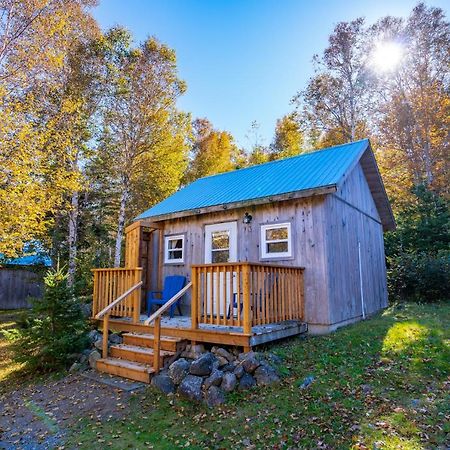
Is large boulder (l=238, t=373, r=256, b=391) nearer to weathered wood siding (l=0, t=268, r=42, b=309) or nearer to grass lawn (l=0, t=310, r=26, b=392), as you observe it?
grass lawn (l=0, t=310, r=26, b=392)

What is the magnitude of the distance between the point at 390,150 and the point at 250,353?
62.8ft

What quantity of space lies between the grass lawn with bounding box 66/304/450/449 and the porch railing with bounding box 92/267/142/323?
94.6 inches

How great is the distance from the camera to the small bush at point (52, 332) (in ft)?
22.1

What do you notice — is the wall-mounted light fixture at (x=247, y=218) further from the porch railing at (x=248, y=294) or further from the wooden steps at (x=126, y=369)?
the wooden steps at (x=126, y=369)

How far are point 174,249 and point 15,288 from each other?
11.8m

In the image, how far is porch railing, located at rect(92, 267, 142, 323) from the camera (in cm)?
747

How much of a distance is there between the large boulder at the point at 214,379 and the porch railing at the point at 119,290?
2830mm

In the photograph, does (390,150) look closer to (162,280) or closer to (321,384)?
(162,280)

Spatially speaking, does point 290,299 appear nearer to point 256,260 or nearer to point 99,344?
point 256,260

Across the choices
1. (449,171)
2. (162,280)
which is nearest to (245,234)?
(162,280)

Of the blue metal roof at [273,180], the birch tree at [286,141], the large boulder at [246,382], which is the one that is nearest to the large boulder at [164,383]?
the large boulder at [246,382]

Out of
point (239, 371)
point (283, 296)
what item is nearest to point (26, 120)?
point (283, 296)

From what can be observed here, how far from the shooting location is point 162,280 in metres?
10.1

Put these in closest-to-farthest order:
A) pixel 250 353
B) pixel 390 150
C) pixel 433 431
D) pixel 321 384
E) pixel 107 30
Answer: pixel 433 431, pixel 321 384, pixel 250 353, pixel 107 30, pixel 390 150
